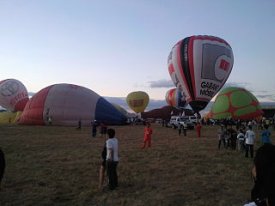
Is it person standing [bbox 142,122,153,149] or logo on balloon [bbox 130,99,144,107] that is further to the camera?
logo on balloon [bbox 130,99,144,107]

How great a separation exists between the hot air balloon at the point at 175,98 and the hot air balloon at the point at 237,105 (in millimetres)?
16329

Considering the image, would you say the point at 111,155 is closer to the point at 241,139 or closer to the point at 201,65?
the point at 241,139

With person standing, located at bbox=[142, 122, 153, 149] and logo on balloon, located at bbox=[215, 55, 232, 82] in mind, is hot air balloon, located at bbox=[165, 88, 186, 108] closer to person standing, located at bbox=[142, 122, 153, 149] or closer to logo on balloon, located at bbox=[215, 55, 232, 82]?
logo on balloon, located at bbox=[215, 55, 232, 82]

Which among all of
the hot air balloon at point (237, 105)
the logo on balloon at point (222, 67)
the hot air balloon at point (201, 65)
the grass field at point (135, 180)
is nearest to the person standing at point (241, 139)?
the grass field at point (135, 180)

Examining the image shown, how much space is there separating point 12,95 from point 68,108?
58.2 ft

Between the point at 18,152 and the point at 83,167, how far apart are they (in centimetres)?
526

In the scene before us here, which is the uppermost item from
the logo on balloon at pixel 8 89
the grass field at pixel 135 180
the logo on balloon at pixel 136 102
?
the logo on balloon at pixel 8 89

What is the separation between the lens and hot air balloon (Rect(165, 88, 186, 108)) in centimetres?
6167

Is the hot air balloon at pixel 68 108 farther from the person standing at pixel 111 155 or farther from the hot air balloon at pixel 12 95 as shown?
the person standing at pixel 111 155

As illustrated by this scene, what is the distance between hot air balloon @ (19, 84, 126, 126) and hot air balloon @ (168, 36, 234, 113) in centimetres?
852

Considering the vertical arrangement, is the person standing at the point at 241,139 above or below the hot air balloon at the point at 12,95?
below

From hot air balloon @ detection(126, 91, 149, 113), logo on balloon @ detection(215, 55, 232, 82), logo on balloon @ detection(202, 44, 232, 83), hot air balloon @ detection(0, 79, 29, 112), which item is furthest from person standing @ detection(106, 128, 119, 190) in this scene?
hot air balloon @ detection(126, 91, 149, 113)

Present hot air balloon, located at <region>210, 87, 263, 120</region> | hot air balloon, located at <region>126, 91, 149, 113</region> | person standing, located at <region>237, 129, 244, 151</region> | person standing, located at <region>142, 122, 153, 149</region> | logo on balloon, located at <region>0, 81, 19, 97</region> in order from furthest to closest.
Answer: hot air balloon, located at <region>126, 91, 149, 113</region> < logo on balloon, located at <region>0, 81, 19, 97</region> < hot air balloon, located at <region>210, 87, 263, 120</region> < person standing, located at <region>142, 122, 153, 149</region> < person standing, located at <region>237, 129, 244, 151</region>

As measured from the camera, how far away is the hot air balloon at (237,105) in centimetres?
4231
